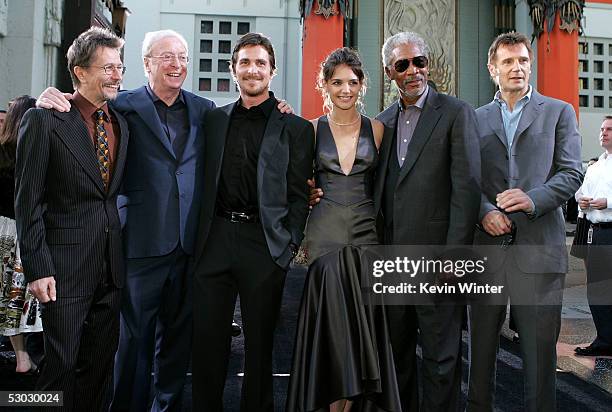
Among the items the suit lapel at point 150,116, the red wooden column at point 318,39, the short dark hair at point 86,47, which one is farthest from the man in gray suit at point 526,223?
the red wooden column at point 318,39

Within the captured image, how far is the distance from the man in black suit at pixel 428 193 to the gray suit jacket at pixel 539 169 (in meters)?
0.13

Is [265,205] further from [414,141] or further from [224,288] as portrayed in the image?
[414,141]

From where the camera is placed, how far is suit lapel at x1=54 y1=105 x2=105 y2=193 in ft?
Result: 6.39

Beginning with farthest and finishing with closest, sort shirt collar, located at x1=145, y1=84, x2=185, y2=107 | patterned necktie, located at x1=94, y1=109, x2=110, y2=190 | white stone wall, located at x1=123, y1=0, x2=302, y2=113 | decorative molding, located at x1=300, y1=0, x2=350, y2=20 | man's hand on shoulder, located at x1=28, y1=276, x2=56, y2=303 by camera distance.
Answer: white stone wall, located at x1=123, y1=0, x2=302, y2=113
decorative molding, located at x1=300, y1=0, x2=350, y2=20
shirt collar, located at x1=145, y1=84, x2=185, y2=107
patterned necktie, located at x1=94, y1=109, x2=110, y2=190
man's hand on shoulder, located at x1=28, y1=276, x2=56, y2=303

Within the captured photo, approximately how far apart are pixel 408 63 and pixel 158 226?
1.27 m

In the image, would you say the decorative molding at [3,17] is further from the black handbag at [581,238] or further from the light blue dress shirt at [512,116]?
the black handbag at [581,238]

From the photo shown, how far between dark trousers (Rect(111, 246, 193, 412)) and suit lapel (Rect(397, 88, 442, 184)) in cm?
106

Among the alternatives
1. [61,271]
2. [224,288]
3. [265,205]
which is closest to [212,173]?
[265,205]

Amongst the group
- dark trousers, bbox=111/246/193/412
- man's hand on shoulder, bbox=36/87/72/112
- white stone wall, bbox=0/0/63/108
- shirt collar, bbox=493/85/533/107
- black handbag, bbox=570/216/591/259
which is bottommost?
dark trousers, bbox=111/246/193/412

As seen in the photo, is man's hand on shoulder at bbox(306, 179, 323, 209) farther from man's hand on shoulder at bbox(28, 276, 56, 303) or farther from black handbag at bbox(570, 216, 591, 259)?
black handbag at bbox(570, 216, 591, 259)

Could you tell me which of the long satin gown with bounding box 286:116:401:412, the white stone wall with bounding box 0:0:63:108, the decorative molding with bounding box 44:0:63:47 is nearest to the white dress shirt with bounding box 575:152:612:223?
the long satin gown with bounding box 286:116:401:412

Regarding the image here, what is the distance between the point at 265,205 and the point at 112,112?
0.77 meters

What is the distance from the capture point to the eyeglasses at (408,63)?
7.14 ft

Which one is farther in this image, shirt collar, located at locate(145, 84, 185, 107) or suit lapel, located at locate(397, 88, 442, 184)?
shirt collar, located at locate(145, 84, 185, 107)
